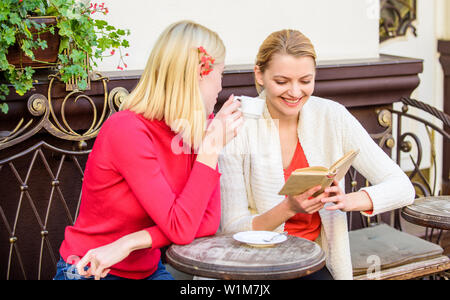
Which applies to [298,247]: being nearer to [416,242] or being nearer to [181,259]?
[181,259]

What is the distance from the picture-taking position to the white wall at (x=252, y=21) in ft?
10.1

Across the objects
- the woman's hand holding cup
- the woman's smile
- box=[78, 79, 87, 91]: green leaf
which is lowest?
the woman's hand holding cup

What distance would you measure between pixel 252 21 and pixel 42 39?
1.26 meters


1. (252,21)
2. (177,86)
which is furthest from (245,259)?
(252,21)

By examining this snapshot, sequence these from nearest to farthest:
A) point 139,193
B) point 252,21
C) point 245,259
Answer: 1. point 245,259
2. point 139,193
3. point 252,21

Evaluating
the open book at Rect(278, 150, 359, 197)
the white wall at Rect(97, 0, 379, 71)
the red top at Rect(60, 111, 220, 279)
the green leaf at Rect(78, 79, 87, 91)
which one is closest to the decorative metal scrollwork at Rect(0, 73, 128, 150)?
the green leaf at Rect(78, 79, 87, 91)

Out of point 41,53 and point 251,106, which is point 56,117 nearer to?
point 41,53

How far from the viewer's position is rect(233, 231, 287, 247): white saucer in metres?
1.91

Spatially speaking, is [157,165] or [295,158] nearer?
[157,165]

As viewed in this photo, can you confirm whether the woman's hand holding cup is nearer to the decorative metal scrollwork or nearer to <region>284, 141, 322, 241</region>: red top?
<region>284, 141, 322, 241</region>: red top

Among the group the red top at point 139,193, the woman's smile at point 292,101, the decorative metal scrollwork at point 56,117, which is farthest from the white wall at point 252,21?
the red top at point 139,193

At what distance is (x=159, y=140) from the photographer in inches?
79.9

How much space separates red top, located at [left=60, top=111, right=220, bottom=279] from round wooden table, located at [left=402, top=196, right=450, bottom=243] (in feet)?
2.63

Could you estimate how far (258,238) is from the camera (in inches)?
77.0
